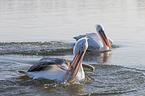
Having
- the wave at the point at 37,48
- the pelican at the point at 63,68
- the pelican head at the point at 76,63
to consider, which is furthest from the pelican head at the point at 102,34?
the pelican head at the point at 76,63

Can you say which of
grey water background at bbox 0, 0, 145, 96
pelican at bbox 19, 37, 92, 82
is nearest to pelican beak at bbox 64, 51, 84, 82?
pelican at bbox 19, 37, 92, 82

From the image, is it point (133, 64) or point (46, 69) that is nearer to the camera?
point (46, 69)

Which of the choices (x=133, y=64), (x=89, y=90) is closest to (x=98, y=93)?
(x=89, y=90)

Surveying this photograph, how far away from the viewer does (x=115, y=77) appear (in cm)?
634

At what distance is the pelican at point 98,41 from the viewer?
32.4 ft

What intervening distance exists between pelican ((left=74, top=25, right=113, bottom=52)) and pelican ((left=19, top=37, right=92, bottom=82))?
3856 mm

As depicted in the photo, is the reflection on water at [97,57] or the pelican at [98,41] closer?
the reflection on water at [97,57]

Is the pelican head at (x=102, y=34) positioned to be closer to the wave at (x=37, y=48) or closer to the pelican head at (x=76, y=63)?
the wave at (x=37, y=48)

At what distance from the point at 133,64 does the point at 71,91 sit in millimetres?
2526

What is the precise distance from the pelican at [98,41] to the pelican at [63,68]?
3856 millimetres

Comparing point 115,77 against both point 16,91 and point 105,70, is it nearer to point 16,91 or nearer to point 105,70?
point 105,70

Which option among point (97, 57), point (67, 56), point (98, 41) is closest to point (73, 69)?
point (67, 56)

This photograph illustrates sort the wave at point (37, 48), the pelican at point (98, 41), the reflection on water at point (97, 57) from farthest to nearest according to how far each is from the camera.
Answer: the pelican at point (98, 41) < the wave at point (37, 48) < the reflection on water at point (97, 57)

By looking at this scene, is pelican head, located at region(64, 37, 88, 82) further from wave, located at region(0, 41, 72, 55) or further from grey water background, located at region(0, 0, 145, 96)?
wave, located at region(0, 41, 72, 55)
